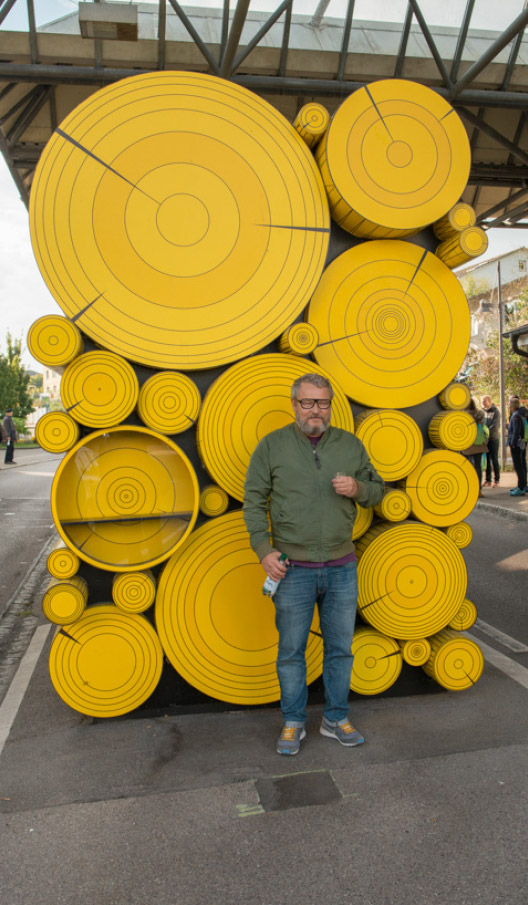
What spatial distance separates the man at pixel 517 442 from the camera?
41.6 feet

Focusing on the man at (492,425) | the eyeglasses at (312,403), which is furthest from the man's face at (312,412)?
the man at (492,425)

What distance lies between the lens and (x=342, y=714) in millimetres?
3432

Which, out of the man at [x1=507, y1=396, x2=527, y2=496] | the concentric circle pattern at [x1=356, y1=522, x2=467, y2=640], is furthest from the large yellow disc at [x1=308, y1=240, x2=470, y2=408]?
the man at [x1=507, y1=396, x2=527, y2=496]

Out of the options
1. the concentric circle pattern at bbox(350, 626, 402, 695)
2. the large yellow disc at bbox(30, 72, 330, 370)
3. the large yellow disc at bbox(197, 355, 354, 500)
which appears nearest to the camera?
the large yellow disc at bbox(30, 72, 330, 370)

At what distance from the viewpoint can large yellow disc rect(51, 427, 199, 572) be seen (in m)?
3.57

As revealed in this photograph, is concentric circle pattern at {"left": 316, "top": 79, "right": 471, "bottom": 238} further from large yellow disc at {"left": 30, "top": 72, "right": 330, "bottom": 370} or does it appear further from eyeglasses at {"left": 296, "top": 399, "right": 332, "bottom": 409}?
eyeglasses at {"left": 296, "top": 399, "right": 332, "bottom": 409}

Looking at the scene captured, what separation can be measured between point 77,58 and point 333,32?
9.97ft

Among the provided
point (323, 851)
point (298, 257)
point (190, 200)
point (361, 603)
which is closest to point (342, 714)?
point (361, 603)

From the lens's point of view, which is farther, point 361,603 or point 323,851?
point 361,603

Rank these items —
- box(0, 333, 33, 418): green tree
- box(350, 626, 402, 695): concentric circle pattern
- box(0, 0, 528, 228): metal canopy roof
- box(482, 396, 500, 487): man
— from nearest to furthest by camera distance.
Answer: box(350, 626, 402, 695): concentric circle pattern
box(0, 0, 528, 228): metal canopy roof
box(482, 396, 500, 487): man
box(0, 333, 33, 418): green tree

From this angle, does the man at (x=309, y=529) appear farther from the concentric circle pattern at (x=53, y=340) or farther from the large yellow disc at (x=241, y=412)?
the concentric circle pattern at (x=53, y=340)

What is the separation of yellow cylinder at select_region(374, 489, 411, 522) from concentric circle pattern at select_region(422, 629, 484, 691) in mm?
777

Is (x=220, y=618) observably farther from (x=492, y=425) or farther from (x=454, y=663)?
(x=492, y=425)

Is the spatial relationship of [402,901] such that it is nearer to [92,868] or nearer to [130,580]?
[92,868]
